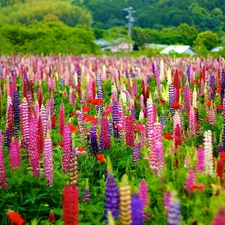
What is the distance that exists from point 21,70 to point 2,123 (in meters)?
5.84

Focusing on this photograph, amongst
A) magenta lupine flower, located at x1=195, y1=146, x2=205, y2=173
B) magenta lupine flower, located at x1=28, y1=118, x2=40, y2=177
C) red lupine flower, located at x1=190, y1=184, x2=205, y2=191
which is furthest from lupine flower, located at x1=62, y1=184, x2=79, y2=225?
magenta lupine flower, located at x1=28, y1=118, x2=40, y2=177

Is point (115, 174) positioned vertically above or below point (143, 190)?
below

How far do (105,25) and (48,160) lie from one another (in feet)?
280

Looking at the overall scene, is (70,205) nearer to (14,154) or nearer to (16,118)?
(14,154)

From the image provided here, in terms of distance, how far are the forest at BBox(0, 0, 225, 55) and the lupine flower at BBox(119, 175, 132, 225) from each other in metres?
17.6

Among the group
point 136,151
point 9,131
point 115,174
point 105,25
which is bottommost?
point 115,174

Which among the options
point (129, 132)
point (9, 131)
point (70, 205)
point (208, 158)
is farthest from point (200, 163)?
point (9, 131)

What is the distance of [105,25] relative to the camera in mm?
88250

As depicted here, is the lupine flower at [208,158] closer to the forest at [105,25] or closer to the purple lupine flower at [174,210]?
the purple lupine flower at [174,210]

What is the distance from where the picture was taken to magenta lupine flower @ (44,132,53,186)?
4141mm

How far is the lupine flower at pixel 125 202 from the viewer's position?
8.02ft

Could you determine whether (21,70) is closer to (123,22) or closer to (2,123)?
(2,123)

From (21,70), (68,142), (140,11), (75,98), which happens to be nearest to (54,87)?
(75,98)

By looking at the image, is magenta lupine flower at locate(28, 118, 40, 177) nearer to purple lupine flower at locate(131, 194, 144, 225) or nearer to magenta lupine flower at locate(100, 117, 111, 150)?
magenta lupine flower at locate(100, 117, 111, 150)
